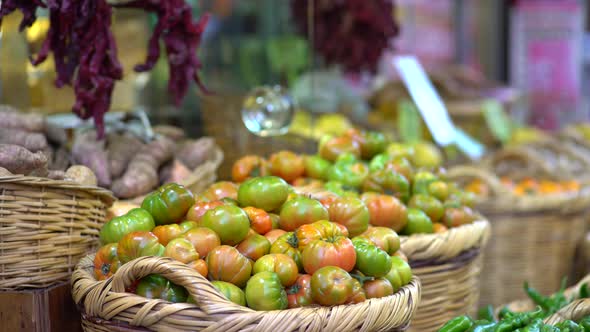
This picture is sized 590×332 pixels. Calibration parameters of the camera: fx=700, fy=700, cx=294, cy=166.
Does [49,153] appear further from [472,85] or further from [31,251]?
[472,85]

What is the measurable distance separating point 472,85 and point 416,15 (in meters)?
1.35

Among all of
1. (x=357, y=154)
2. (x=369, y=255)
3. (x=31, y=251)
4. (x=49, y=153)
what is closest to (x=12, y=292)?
(x=31, y=251)

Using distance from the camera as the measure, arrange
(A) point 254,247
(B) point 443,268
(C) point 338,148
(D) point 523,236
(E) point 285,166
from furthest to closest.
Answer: (D) point 523,236 → (C) point 338,148 → (E) point 285,166 → (B) point 443,268 → (A) point 254,247

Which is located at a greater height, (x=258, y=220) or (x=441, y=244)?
(x=258, y=220)

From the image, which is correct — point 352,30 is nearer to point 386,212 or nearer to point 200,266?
point 386,212

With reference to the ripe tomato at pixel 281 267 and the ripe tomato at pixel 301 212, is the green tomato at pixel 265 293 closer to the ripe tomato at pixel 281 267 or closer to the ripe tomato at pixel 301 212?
the ripe tomato at pixel 281 267

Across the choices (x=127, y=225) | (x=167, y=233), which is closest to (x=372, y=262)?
(x=167, y=233)

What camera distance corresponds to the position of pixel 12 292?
183cm

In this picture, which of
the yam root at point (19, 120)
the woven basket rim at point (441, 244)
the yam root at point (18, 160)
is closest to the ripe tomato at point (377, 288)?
the woven basket rim at point (441, 244)

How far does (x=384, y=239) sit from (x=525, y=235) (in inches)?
70.5

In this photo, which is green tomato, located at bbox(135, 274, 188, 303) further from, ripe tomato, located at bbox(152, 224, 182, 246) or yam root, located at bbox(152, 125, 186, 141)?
yam root, located at bbox(152, 125, 186, 141)

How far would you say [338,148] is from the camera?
266cm

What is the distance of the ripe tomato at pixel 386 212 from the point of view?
7.14 feet

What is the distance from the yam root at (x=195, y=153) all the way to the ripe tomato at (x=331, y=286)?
1.20 meters
